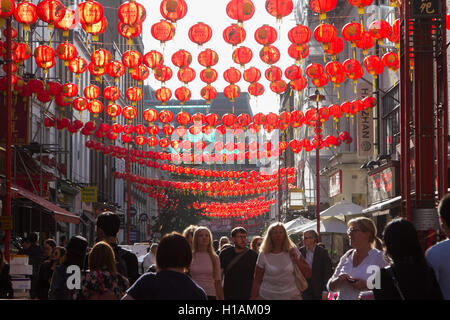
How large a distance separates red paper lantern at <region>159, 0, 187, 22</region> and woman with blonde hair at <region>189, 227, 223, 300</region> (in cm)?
703

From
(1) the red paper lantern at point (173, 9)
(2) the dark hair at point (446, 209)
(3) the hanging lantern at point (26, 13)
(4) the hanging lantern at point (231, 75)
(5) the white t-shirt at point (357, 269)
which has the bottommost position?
(5) the white t-shirt at point (357, 269)

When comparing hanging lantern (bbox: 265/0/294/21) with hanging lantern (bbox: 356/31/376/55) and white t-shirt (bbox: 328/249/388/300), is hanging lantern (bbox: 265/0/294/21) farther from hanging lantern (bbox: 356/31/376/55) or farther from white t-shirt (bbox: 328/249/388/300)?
white t-shirt (bbox: 328/249/388/300)

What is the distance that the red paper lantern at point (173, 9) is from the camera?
1681cm

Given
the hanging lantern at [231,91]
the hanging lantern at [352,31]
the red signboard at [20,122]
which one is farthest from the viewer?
the red signboard at [20,122]

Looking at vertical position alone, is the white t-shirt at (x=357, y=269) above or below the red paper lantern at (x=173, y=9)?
below

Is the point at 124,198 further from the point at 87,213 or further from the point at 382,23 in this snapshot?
the point at 382,23

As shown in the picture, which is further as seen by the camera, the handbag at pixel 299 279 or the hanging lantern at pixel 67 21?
the hanging lantern at pixel 67 21

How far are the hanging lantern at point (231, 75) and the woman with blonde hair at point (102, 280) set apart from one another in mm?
14903

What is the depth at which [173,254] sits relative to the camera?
6.21 m

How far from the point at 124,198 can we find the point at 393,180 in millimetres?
48604

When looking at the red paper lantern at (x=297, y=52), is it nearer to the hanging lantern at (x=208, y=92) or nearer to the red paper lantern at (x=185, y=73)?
the red paper lantern at (x=185, y=73)

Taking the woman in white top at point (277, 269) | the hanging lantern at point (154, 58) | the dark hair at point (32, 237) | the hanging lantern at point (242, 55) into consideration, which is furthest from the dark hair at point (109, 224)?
the hanging lantern at point (154, 58)

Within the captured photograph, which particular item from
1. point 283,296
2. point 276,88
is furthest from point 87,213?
point 283,296

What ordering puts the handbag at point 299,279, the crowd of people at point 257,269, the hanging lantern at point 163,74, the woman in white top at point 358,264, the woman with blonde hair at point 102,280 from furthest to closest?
the hanging lantern at point 163,74, the handbag at point 299,279, the woman in white top at point 358,264, the woman with blonde hair at point 102,280, the crowd of people at point 257,269
